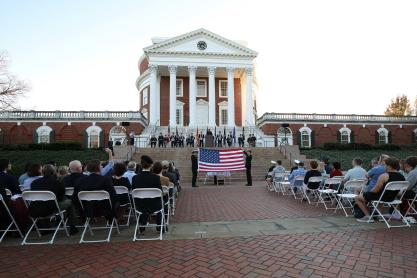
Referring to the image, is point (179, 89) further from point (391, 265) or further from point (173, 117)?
point (391, 265)

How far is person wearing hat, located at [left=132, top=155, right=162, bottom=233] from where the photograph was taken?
241 inches

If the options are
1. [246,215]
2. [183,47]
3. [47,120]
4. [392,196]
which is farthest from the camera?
[183,47]

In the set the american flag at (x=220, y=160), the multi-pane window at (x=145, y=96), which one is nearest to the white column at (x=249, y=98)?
the multi-pane window at (x=145, y=96)

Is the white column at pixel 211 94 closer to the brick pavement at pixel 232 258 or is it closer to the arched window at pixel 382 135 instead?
the arched window at pixel 382 135

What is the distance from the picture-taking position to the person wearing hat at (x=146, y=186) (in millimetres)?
6109

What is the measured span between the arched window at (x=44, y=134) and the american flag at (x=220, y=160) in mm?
25418

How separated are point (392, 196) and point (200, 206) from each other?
552 cm

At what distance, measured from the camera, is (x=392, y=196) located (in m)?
6.91

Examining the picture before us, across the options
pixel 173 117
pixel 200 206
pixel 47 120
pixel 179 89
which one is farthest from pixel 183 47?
pixel 200 206

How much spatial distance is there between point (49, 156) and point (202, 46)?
77.0 feet

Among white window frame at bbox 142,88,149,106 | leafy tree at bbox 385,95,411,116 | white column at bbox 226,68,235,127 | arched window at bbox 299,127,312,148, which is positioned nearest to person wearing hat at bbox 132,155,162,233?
white column at bbox 226,68,235,127

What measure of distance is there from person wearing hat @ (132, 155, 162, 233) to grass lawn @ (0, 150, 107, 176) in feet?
60.5

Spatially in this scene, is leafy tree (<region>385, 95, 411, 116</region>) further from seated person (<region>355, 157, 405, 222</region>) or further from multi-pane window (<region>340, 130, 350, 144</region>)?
seated person (<region>355, 157, 405, 222</region>)

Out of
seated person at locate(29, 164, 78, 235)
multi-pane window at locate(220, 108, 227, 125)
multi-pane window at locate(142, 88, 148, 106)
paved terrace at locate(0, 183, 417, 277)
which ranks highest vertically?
multi-pane window at locate(142, 88, 148, 106)
